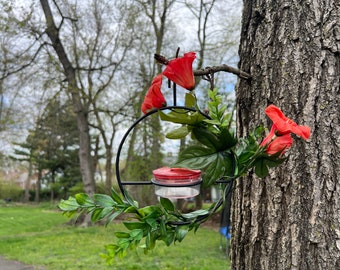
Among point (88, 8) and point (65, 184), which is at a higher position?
point (88, 8)

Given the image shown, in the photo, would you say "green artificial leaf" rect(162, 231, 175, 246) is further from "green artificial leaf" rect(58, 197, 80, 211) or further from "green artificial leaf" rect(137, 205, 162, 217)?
"green artificial leaf" rect(58, 197, 80, 211)

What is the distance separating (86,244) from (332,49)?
5654 millimetres

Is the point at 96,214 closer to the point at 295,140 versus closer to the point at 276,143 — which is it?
the point at 276,143

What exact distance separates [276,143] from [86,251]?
5.05 m

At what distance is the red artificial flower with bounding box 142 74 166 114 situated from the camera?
72 centimetres

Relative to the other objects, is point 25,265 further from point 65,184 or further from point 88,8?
point 65,184

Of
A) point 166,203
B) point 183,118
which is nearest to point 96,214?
point 166,203

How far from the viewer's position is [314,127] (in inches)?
38.8

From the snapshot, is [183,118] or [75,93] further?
[75,93]

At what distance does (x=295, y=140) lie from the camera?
3.32 feet

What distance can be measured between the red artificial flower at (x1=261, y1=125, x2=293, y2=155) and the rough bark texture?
0.30 metres

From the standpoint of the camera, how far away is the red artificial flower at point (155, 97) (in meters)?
0.72

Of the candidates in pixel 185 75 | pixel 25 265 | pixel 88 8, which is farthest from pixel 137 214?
pixel 88 8

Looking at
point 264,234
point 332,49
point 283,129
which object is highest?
point 332,49
